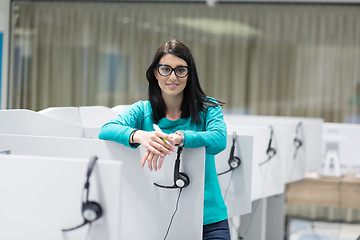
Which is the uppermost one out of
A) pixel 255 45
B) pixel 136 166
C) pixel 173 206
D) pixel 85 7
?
pixel 85 7

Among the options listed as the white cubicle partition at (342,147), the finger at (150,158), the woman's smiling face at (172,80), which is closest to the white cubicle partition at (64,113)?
the woman's smiling face at (172,80)

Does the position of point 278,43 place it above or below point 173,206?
above

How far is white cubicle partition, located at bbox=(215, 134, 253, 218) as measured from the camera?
246 cm

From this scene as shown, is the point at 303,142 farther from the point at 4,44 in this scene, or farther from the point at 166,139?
the point at 4,44

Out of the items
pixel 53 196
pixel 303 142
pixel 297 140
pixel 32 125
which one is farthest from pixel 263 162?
pixel 53 196

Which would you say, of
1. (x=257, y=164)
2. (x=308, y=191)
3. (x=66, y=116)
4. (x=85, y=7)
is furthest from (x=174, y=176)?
(x=85, y=7)

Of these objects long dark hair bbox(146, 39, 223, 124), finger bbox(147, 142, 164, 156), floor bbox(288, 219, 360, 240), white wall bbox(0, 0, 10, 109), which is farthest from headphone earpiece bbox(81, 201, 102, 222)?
white wall bbox(0, 0, 10, 109)

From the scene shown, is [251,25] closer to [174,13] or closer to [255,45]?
[255,45]

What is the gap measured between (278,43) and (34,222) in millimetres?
4909

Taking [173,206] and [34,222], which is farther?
[173,206]

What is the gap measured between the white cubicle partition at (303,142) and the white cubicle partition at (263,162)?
349 mm

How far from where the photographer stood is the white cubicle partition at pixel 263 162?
2.84 metres

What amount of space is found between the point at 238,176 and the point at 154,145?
101 cm

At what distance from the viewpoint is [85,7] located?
20.6 feet
